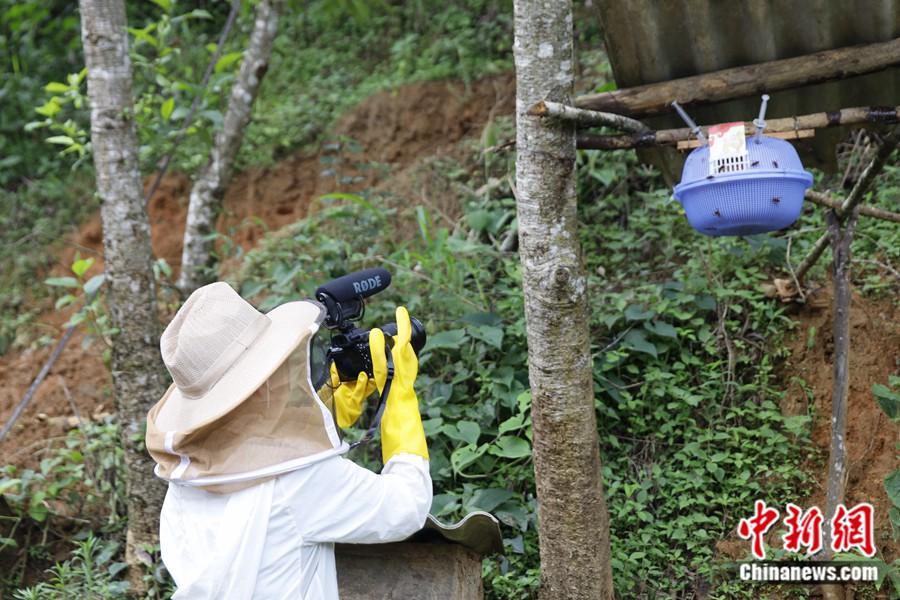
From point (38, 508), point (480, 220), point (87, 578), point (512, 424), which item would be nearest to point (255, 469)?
point (512, 424)

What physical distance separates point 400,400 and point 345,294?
349 millimetres

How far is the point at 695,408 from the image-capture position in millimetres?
4230

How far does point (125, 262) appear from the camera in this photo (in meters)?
4.26

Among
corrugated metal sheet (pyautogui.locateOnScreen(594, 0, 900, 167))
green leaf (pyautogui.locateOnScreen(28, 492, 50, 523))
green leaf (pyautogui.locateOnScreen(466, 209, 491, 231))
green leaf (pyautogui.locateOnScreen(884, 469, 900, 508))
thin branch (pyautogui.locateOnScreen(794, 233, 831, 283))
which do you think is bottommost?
green leaf (pyautogui.locateOnScreen(28, 492, 50, 523))

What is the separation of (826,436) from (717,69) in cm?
174

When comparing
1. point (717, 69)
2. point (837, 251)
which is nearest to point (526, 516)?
point (837, 251)

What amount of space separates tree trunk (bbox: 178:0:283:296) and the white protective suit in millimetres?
3464

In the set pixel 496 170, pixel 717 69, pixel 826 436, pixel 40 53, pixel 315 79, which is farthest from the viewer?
pixel 40 53

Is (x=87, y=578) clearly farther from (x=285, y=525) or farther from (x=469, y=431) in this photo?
(x=285, y=525)

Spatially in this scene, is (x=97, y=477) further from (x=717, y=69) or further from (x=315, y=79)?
(x=315, y=79)

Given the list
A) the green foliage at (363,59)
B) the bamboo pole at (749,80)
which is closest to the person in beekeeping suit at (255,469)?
the bamboo pole at (749,80)

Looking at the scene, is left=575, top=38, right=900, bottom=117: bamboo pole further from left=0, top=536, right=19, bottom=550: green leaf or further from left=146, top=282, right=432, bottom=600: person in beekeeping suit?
left=0, top=536, right=19, bottom=550: green leaf

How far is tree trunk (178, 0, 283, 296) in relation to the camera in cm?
574

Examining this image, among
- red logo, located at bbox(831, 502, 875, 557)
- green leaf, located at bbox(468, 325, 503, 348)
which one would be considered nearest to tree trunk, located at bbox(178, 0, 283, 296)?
green leaf, located at bbox(468, 325, 503, 348)
